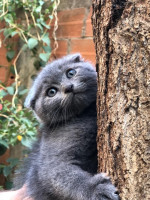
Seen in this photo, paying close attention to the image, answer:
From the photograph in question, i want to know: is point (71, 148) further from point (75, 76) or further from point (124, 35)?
point (124, 35)

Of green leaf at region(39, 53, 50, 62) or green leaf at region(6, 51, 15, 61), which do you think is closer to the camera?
green leaf at region(39, 53, 50, 62)

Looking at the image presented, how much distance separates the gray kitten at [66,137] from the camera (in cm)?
138

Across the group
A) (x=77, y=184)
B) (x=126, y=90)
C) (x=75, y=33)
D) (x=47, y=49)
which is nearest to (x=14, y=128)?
(x=47, y=49)

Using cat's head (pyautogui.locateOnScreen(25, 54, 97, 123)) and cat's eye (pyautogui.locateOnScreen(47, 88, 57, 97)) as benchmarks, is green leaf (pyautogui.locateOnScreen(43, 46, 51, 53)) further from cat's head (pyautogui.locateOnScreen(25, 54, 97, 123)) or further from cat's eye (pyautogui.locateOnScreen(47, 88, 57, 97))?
cat's eye (pyautogui.locateOnScreen(47, 88, 57, 97))

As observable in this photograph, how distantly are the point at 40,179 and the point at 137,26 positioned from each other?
34.3 inches

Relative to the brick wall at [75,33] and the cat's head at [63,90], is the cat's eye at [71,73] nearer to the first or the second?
the cat's head at [63,90]

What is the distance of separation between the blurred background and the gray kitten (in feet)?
2.81

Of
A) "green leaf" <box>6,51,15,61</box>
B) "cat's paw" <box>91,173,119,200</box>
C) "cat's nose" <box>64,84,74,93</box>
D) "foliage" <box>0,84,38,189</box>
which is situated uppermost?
"green leaf" <box>6,51,15,61</box>

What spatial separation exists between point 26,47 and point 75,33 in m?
0.55

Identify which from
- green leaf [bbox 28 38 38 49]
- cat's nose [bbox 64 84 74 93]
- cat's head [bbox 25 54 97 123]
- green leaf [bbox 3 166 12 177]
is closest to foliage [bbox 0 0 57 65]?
Answer: green leaf [bbox 28 38 38 49]

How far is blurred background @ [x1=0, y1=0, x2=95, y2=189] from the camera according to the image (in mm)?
2785

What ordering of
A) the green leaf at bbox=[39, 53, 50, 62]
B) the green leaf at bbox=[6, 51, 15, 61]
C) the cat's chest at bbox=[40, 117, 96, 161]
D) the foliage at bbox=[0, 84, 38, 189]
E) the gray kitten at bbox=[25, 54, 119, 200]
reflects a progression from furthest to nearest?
the green leaf at bbox=[6, 51, 15, 61], the green leaf at bbox=[39, 53, 50, 62], the foliage at bbox=[0, 84, 38, 189], the cat's chest at bbox=[40, 117, 96, 161], the gray kitten at bbox=[25, 54, 119, 200]

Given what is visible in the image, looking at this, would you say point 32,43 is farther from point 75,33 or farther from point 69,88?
point 69,88

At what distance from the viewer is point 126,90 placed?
3.60ft
